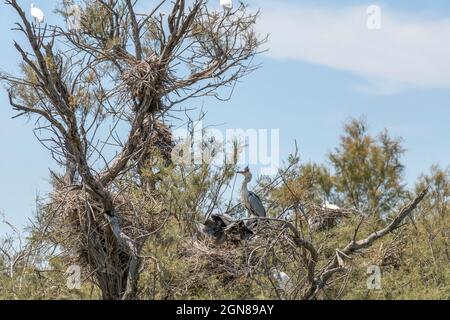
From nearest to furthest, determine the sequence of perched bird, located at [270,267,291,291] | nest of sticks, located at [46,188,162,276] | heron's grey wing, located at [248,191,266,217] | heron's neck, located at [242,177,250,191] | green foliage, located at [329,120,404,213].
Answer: perched bird, located at [270,267,291,291] → nest of sticks, located at [46,188,162,276] → heron's grey wing, located at [248,191,266,217] → heron's neck, located at [242,177,250,191] → green foliage, located at [329,120,404,213]

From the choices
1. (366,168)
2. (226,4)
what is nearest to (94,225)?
(226,4)

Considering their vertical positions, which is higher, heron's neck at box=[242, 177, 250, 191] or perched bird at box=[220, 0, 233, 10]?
perched bird at box=[220, 0, 233, 10]

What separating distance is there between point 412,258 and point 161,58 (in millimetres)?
3960

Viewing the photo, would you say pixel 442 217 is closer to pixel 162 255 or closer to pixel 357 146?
pixel 162 255

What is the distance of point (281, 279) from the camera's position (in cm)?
913

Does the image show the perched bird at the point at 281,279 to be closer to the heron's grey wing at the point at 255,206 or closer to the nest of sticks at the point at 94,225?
the nest of sticks at the point at 94,225

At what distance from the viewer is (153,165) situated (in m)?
11.1

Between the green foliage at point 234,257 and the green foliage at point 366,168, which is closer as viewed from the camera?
the green foliage at point 234,257

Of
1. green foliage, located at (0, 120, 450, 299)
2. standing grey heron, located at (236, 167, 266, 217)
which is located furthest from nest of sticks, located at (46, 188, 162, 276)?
standing grey heron, located at (236, 167, 266, 217)

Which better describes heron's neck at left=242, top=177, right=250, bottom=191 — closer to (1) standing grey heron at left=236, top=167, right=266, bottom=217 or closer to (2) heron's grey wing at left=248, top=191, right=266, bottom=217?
(1) standing grey heron at left=236, top=167, right=266, bottom=217

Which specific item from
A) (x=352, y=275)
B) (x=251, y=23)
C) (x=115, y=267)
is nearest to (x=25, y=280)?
(x=115, y=267)

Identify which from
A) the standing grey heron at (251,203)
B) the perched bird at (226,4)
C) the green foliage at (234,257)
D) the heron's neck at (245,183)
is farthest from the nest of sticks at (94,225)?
the perched bird at (226,4)

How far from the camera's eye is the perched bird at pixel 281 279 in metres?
8.85

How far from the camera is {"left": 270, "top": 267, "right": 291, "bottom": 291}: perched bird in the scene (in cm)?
885
